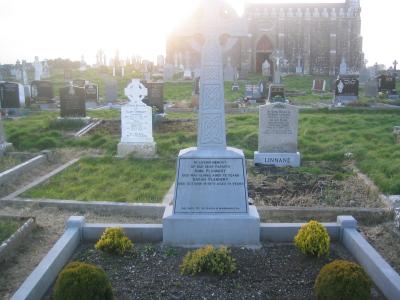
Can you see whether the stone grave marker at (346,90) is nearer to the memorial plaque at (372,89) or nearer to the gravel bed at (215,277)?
the memorial plaque at (372,89)

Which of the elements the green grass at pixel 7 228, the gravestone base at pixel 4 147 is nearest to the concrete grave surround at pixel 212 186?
the green grass at pixel 7 228

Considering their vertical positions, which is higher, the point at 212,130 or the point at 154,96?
the point at 154,96

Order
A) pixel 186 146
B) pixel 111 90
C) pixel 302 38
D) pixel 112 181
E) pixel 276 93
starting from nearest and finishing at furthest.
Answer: pixel 112 181
pixel 186 146
pixel 276 93
pixel 111 90
pixel 302 38

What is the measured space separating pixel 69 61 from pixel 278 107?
51.5 m

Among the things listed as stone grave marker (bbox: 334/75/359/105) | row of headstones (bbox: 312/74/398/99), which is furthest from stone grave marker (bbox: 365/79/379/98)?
stone grave marker (bbox: 334/75/359/105)

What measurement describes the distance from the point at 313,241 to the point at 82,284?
8.07 ft

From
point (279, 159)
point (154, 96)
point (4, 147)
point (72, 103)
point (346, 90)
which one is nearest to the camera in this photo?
point (279, 159)

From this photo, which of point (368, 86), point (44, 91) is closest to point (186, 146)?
point (44, 91)

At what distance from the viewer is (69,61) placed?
57000 millimetres

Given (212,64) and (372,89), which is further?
(372,89)

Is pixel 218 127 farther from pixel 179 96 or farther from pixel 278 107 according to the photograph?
pixel 179 96

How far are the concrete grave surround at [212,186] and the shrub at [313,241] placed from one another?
621 millimetres

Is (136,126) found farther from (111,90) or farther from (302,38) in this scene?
(302,38)

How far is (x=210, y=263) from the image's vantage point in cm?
456
